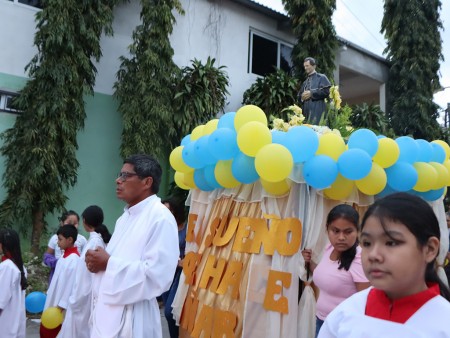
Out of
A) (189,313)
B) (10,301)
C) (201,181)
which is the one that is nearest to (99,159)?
(201,181)

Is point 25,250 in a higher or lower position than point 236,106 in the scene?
lower

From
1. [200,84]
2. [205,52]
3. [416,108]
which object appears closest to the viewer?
[200,84]

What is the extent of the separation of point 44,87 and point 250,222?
6.05 m

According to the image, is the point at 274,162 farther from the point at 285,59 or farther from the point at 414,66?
the point at 414,66

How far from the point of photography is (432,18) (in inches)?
639

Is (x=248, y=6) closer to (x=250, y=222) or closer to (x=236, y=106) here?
(x=236, y=106)

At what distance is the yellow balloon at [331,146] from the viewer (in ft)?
14.6

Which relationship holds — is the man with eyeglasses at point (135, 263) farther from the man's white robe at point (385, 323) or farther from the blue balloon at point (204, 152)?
the blue balloon at point (204, 152)

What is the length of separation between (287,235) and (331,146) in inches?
36.6

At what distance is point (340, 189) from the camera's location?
4.47m

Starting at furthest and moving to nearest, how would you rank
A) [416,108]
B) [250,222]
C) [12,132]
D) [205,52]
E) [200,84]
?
[416,108], [205,52], [200,84], [12,132], [250,222]

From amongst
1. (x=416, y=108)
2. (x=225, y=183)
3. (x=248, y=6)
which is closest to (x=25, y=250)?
(x=225, y=183)

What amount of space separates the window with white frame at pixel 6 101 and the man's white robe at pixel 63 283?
5232mm

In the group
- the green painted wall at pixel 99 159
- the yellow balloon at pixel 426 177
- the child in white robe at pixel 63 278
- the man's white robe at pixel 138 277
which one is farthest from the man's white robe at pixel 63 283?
the green painted wall at pixel 99 159
